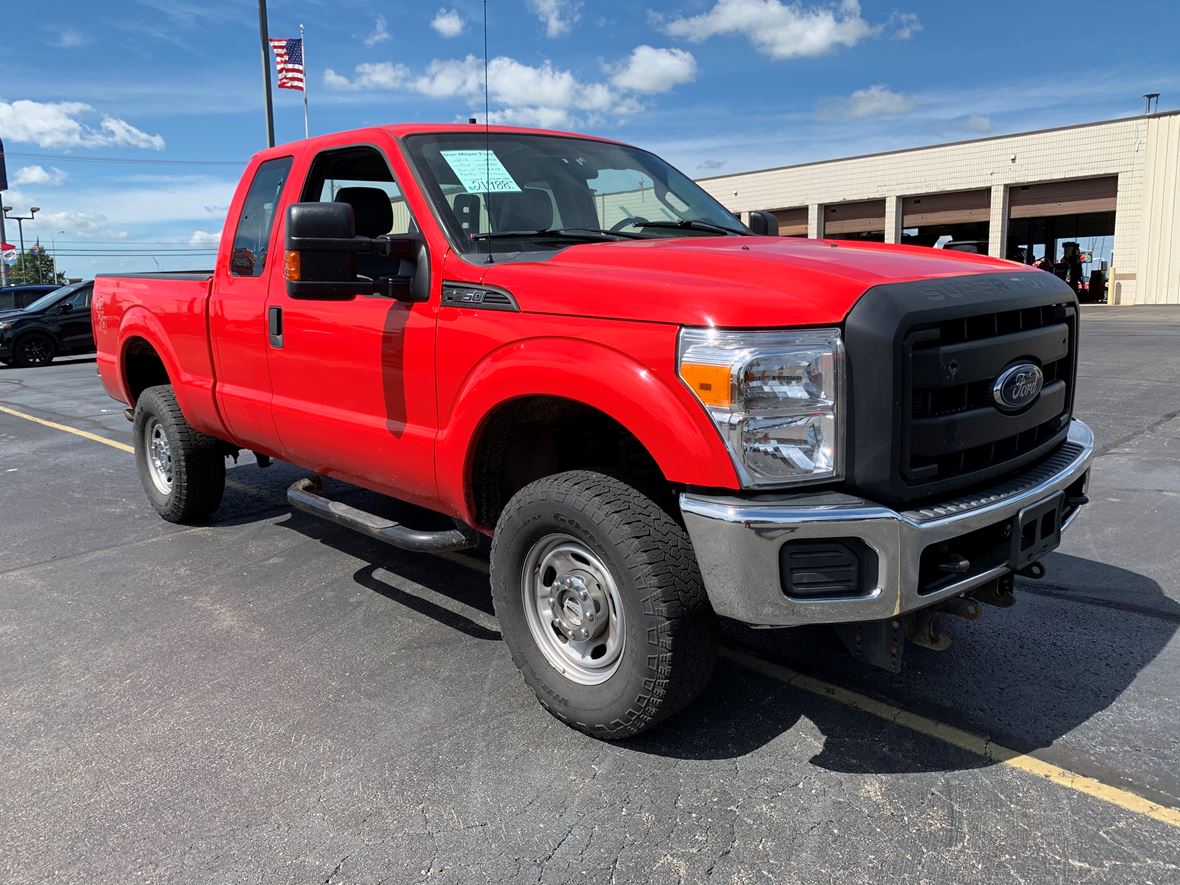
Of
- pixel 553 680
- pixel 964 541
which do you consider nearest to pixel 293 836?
pixel 553 680

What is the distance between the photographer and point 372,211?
4156mm

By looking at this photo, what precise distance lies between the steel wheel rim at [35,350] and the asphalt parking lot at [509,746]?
54.2ft

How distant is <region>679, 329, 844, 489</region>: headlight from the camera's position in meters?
2.49

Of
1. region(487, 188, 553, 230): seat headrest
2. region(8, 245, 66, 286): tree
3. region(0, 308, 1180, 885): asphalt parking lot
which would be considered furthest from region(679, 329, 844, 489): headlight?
region(8, 245, 66, 286): tree

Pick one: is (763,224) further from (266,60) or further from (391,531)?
(266,60)

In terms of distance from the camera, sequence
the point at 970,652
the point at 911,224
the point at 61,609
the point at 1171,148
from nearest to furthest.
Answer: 1. the point at 970,652
2. the point at 61,609
3. the point at 1171,148
4. the point at 911,224

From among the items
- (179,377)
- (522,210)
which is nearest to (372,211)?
(522,210)

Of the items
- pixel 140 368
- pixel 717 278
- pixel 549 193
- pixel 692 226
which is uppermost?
pixel 549 193

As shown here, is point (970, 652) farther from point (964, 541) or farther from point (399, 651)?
point (399, 651)

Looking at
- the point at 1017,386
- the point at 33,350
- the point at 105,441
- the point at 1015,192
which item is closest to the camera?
the point at 1017,386

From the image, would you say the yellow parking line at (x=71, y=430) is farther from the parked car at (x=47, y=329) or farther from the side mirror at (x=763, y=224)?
the parked car at (x=47, y=329)

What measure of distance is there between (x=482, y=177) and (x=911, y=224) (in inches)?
1374

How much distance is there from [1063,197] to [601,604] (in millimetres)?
33238

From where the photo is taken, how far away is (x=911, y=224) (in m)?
35.3
